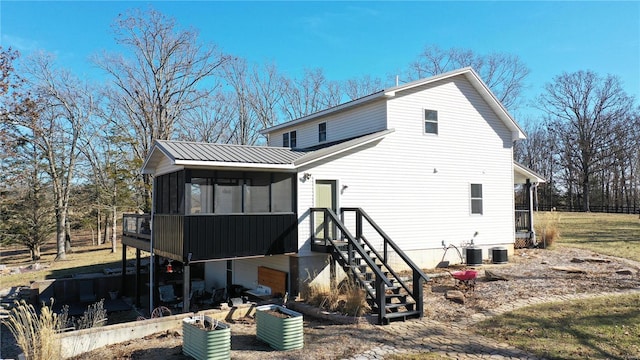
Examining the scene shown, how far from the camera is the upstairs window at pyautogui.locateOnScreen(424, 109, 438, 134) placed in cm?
1531

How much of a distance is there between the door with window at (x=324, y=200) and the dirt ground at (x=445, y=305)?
3113mm

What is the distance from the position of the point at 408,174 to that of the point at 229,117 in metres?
24.4

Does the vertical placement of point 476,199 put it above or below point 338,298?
above

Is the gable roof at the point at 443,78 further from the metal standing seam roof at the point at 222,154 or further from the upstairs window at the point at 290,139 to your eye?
the metal standing seam roof at the point at 222,154

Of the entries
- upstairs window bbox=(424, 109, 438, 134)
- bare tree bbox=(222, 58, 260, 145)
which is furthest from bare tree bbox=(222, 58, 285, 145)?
upstairs window bbox=(424, 109, 438, 134)

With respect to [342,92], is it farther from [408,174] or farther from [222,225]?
[222,225]

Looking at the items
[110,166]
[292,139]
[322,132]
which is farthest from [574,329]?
[110,166]

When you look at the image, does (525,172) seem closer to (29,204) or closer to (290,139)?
(290,139)

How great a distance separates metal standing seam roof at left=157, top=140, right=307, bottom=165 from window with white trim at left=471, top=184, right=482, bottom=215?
24.9 feet

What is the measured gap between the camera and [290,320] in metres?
7.61

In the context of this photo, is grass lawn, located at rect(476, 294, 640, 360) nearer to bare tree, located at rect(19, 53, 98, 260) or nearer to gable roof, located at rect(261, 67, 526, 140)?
gable roof, located at rect(261, 67, 526, 140)

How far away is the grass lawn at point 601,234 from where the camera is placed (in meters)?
18.7

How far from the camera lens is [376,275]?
9.26m

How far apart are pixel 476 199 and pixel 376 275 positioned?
8840 millimetres
